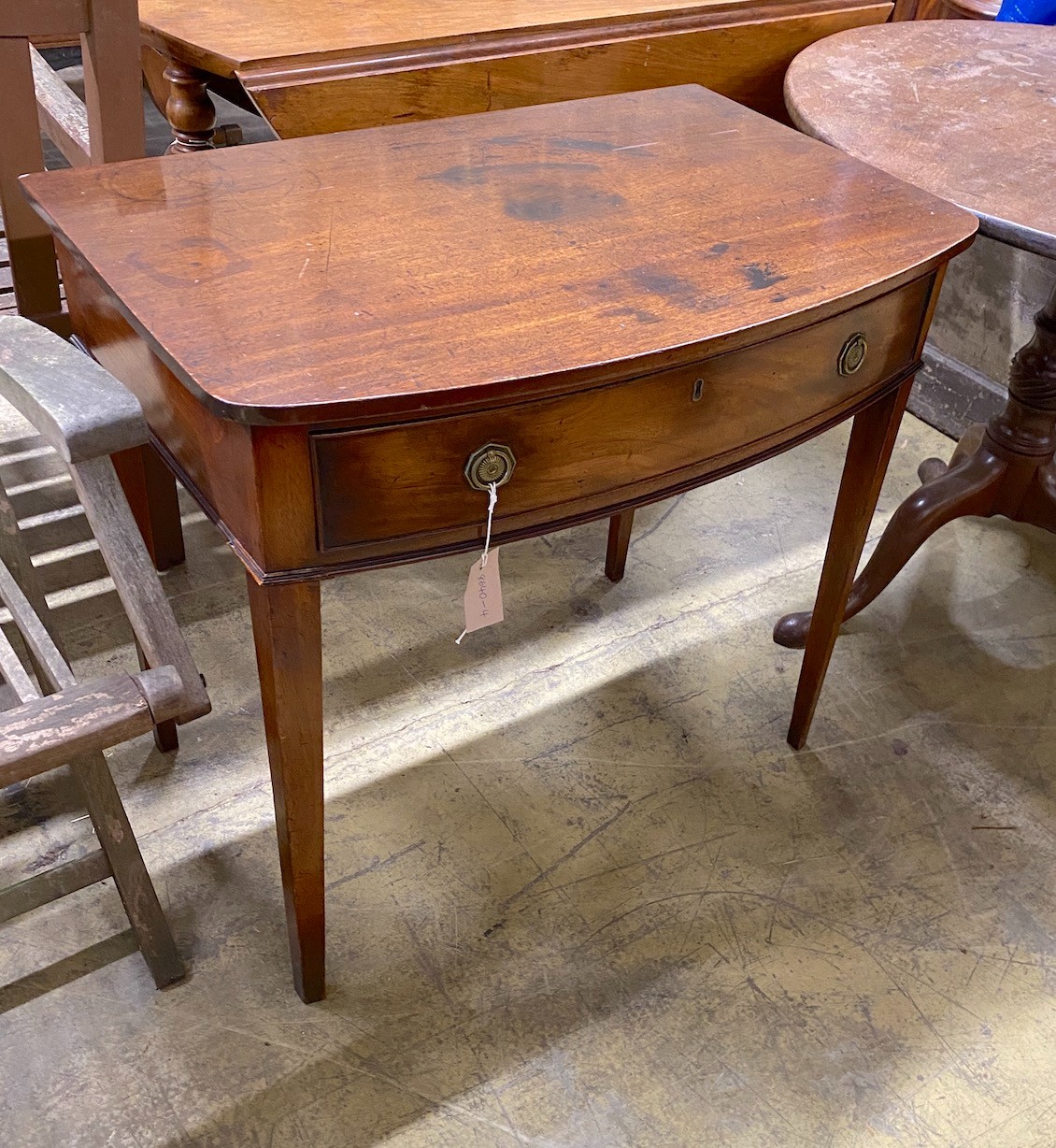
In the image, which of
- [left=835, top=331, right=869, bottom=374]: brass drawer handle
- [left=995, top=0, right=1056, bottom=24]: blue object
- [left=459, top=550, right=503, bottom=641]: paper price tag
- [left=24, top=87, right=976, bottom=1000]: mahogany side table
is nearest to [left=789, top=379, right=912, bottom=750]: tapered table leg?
[left=24, top=87, right=976, bottom=1000]: mahogany side table

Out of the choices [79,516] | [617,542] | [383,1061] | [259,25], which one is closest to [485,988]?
[383,1061]

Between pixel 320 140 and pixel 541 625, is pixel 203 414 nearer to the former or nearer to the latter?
pixel 320 140

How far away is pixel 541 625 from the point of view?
1905mm

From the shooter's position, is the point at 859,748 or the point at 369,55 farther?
the point at 859,748

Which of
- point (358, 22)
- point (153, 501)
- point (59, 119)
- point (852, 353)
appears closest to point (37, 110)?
point (59, 119)

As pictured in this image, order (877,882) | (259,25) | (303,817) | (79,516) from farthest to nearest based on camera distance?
(79,516) < (259,25) < (877,882) < (303,817)

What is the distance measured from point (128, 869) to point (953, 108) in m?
1.45

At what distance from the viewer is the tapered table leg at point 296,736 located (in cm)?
100

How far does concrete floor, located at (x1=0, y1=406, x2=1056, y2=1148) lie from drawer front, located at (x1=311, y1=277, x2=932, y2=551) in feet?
2.07

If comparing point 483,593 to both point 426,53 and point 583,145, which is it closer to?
point 583,145

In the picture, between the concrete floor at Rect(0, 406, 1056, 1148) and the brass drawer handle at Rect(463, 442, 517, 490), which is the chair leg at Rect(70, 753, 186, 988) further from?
the brass drawer handle at Rect(463, 442, 517, 490)

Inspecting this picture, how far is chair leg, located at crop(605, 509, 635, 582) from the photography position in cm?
193

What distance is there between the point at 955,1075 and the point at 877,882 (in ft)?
0.88

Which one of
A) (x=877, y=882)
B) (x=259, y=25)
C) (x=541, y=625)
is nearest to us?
(x=877, y=882)
